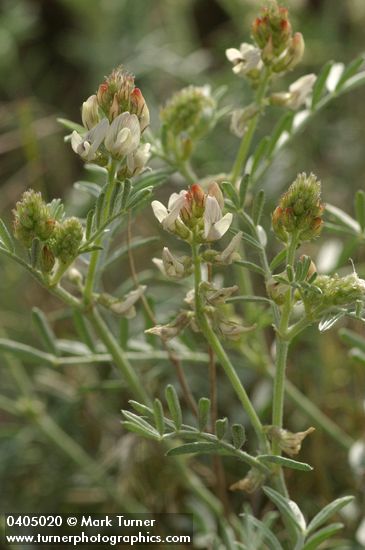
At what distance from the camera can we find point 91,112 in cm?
115

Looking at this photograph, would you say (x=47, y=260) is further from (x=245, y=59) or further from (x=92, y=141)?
(x=245, y=59)

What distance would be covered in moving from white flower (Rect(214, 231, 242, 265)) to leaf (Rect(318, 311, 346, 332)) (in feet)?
0.48

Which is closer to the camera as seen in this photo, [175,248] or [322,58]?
[175,248]

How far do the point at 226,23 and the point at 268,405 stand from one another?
229cm

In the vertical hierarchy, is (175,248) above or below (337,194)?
below

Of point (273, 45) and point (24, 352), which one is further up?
point (273, 45)

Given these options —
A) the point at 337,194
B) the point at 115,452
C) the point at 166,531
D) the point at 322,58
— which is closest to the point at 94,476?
the point at 115,452

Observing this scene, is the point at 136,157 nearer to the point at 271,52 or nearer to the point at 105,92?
the point at 105,92

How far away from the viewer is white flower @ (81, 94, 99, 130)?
1142 millimetres

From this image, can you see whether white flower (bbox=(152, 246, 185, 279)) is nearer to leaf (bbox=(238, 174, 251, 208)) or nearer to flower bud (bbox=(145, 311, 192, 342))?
flower bud (bbox=(145, 311, 192, 342))

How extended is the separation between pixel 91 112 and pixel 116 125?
59mm

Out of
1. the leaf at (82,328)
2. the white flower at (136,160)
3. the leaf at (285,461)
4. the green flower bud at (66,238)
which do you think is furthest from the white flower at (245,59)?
the leaf at (285,461)

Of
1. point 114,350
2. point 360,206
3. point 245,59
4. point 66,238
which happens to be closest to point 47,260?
point 66,238

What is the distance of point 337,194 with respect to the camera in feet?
8.54
